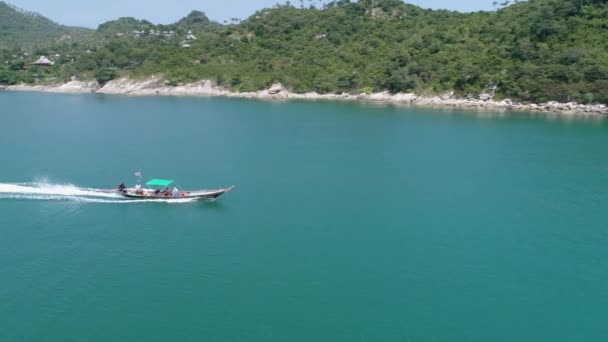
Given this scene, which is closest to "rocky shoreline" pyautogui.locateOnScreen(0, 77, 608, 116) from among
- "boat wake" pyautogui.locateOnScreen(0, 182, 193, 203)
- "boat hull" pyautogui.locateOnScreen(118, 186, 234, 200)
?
"boat hull" pyautogui.locateOnScreen(118, 186, 234, 200)

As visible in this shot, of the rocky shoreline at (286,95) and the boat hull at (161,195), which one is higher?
Result: the rocky shoreline at (286,95)

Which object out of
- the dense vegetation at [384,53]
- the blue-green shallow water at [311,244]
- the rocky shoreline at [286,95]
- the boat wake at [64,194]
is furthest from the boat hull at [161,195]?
the dense vegetation at [384,53]

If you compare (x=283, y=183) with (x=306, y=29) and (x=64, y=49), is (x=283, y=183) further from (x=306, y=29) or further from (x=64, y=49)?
(x=64, y=49)

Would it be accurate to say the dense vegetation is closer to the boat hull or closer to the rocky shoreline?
the rocky shoreline

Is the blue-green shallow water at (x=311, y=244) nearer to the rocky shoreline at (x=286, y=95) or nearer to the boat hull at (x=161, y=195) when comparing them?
the boat hull at (x=161, y=195)

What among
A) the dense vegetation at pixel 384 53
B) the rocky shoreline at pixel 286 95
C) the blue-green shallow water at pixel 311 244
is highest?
the dense vegetation at pixel 384 53

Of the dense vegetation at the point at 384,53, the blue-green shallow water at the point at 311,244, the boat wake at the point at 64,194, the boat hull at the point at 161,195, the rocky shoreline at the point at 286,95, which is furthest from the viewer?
the dense vegetation at the point at 384,53

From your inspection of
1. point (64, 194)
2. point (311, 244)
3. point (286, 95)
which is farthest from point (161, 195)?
point (286, 95)
